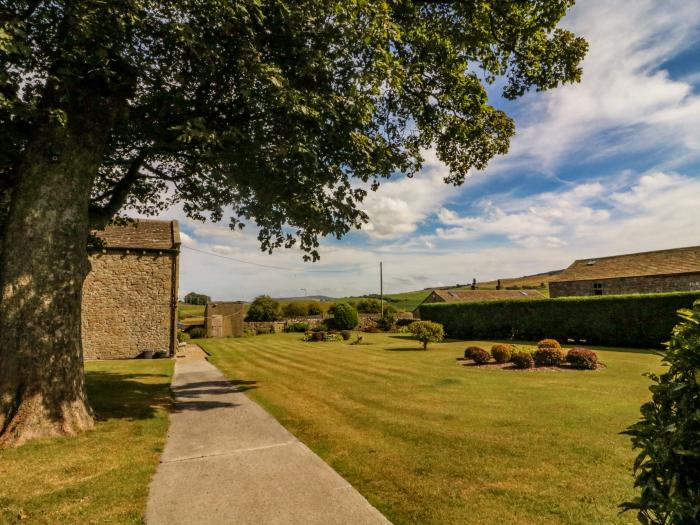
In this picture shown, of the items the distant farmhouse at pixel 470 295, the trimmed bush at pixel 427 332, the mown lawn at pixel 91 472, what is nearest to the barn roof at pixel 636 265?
the distant farmhouse at pixel 470 295

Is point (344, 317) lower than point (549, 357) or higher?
higher

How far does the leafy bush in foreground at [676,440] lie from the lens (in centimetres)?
246

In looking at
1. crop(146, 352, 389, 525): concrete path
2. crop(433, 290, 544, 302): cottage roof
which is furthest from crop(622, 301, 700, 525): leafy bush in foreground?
Answer: crop(433, 290, 544, 302): cottage roof

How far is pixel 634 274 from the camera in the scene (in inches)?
1331

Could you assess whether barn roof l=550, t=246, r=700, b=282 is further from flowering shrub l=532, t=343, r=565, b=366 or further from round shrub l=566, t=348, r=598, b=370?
flowering shrub l=532, t=343, r=565, b=366

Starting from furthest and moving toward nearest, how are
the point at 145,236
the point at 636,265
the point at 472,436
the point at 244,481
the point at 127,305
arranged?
the point at 636,265
the point at 145,236
the point at 127,305
the point at 472,436
the point at 244,481

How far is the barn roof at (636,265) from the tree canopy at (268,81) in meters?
28.8

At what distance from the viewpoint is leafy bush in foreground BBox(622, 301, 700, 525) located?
8.05 ft

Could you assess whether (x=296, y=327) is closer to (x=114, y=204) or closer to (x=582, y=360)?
(x=582, y=360)

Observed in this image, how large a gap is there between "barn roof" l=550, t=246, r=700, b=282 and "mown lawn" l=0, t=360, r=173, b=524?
38.0 metres

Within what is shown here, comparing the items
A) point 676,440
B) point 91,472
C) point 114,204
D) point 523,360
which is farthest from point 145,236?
point 676,440

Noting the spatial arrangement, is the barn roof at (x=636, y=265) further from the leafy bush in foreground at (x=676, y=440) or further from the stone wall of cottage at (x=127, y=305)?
the stone wall of cottage at (x=127, y=305)

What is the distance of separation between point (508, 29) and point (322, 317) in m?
38.1

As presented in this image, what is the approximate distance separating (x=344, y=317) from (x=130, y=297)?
23195mm
